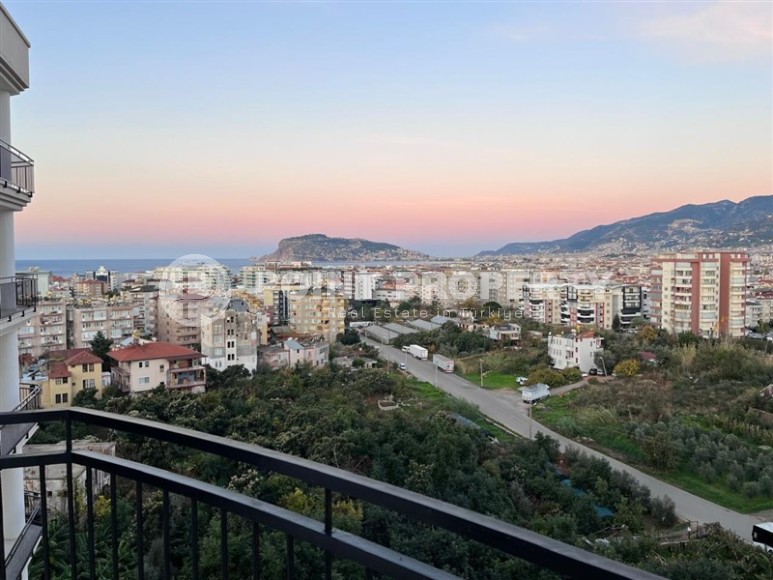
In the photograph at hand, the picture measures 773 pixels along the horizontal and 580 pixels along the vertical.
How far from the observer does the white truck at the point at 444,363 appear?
47.4ft

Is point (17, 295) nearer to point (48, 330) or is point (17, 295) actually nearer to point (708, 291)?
point (48, 330)

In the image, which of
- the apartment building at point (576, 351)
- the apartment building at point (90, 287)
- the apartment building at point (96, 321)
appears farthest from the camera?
the apartment building at point (90, 287)

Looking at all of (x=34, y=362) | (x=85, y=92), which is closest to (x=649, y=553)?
(x=85, y=92)

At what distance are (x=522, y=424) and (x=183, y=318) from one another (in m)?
9.39

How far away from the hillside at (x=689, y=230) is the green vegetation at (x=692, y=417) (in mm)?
17094

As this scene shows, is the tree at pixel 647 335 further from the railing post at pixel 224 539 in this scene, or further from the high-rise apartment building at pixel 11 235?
the railing post at pixel 224 539

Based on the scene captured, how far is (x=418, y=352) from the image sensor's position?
15977 millimetres

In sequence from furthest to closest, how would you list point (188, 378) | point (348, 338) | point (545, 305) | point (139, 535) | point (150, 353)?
point (545, 305)
point (348, 338)
point (188, 378)
point (150, 353)
point (139, 535)

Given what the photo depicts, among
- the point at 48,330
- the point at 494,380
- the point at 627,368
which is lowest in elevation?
the point at 494,380

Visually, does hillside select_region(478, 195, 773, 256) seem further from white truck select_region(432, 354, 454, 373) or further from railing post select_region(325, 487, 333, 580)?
railing post select_region(325, 487, 333, 580)

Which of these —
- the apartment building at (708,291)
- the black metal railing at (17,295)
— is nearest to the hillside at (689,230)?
the apartment building at (708,291)

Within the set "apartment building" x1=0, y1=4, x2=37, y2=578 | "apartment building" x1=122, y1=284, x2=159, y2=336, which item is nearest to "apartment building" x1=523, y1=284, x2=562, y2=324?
"apartment building" x1=122, y1=284, x2=159, y2=336

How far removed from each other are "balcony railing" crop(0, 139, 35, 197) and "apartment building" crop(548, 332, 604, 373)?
41.7ft

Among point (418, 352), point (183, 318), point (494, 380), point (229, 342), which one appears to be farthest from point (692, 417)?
point (183, 318)
